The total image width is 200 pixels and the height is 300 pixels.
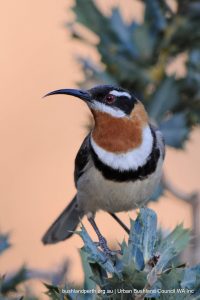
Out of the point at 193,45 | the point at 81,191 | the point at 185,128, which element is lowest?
the point at 81,191

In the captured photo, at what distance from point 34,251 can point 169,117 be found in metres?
2.52

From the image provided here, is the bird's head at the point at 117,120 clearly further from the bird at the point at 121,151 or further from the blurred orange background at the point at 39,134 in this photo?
the blurred orange background at the point at 39,134

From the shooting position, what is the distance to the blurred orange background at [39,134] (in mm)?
6391

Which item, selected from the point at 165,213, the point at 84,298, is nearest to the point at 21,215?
the point at 165,213

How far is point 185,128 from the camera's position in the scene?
3762 millimetres

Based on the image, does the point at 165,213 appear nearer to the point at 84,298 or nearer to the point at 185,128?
the point at 185,128

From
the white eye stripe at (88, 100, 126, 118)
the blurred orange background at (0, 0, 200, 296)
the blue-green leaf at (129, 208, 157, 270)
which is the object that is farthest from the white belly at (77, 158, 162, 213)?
the blurred orange background at (0, 0, 200, 296)

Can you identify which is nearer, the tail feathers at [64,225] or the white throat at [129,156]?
the white throat at [129,156]

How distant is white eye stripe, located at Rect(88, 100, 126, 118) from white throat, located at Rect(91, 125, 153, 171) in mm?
143

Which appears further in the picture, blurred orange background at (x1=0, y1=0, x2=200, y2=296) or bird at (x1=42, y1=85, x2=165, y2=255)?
blurred orange background at (x1=0, y1=0, x2=200, y2=296)

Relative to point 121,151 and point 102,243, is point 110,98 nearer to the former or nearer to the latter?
point 121,151

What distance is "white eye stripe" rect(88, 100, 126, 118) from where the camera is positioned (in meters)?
3.54

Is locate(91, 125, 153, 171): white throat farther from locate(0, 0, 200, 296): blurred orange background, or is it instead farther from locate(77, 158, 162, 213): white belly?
locate(0, 0, 200, 296): blurred orange background

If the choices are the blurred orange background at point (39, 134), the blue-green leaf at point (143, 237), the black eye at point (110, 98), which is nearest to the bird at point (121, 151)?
the black eye at point (110, 98)
